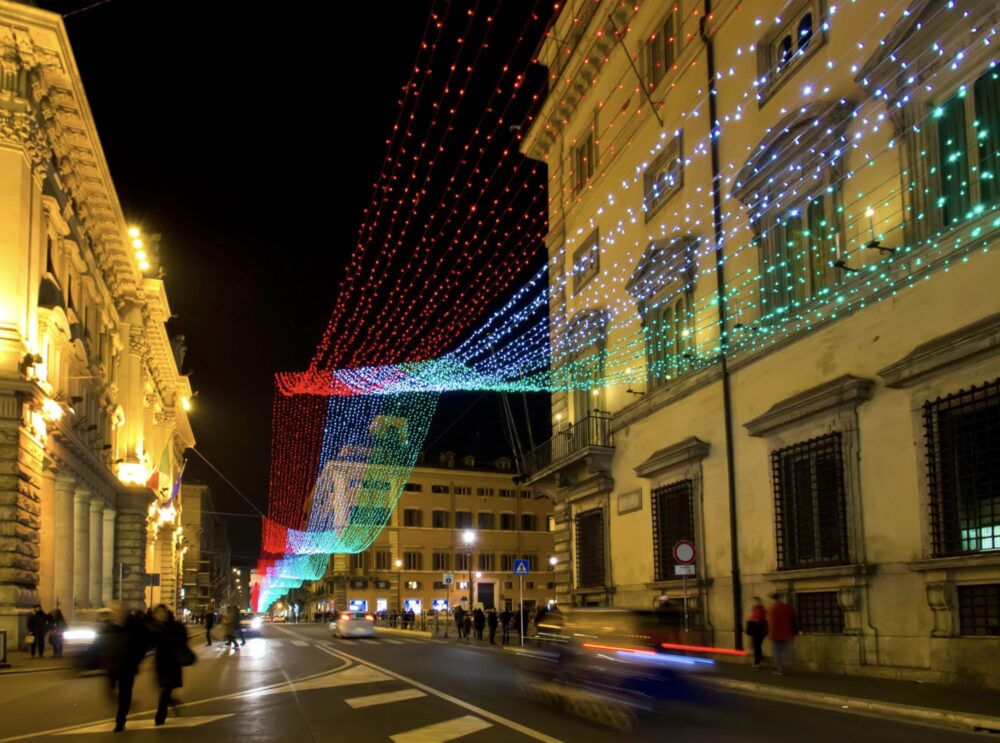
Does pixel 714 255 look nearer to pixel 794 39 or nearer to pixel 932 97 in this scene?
pixel 794 39

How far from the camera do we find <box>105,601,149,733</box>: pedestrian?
11.4 metres

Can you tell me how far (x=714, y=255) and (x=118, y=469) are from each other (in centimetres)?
3399

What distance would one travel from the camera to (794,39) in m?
20.5

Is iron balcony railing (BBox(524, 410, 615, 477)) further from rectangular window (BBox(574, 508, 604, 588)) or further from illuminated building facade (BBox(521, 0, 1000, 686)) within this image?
rectangular window (BBox(574, 508, 604, 588))

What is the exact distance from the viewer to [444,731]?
11.0 meters

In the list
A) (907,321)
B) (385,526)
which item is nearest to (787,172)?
(907,321)

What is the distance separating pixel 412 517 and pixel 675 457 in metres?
55.6

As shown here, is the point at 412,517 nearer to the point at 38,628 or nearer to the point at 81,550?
the point at 81,550

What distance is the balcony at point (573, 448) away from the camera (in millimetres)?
30031

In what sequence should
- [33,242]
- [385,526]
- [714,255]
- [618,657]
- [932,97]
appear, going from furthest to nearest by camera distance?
[385,526] < [33,242] < [714,255] < [932,97] < [618,657]

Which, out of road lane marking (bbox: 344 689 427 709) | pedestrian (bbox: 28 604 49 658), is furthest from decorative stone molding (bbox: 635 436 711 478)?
pedestrian (bbox: 28 604 49 658)

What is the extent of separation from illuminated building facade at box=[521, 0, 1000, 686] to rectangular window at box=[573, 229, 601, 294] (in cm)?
23

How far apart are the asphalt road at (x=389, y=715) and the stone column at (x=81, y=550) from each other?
64.4 ft

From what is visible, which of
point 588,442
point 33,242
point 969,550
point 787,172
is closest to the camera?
point 969,550
